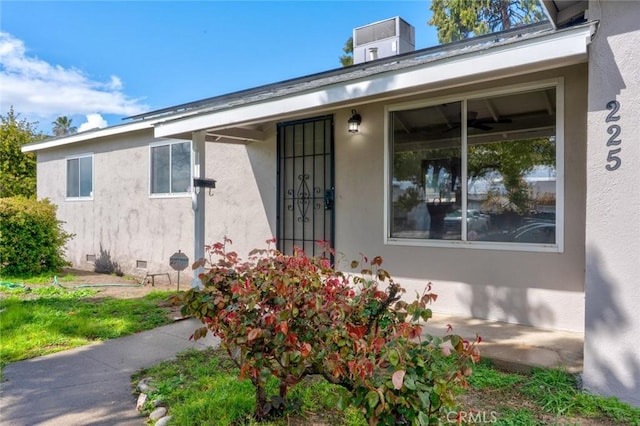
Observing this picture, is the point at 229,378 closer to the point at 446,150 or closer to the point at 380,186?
the point at 380,186

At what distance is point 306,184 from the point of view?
618 centimetres

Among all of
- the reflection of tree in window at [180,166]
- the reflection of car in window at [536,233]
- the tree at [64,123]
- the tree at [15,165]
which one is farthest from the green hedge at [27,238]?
the tree at [64,123]

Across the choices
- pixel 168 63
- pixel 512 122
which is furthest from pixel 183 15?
pixel 512 122

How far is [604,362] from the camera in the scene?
8.91 feet

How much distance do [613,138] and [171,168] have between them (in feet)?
24.2

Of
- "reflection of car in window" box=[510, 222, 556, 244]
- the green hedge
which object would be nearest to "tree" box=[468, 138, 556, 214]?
"reflection of car in window" box=[510, 222, 556, 244]

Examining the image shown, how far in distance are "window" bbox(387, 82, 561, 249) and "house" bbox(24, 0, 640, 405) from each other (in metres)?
0.02

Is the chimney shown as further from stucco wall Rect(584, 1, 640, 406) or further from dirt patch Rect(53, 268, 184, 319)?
dirt patch Rect(53, 268, 184, 319)

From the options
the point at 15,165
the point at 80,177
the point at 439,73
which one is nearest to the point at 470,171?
the point at 439,73

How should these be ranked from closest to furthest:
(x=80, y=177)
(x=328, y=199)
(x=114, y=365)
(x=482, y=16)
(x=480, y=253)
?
(x=114, y=365), (x=480, y=253), (x=328, y=199), (x=80, y=177), (x=482, y=16)

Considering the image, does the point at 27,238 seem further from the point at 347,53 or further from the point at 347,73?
the point at 347,53

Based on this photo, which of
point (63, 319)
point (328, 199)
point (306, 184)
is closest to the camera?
point (63, 319)

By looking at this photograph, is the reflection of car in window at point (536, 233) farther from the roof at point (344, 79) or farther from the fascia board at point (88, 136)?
the fascia board at point (88, 136)

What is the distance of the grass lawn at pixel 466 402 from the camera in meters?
2.46
